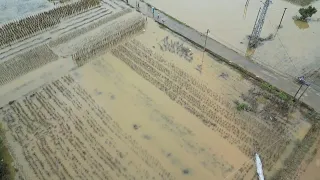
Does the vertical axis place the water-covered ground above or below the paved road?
above

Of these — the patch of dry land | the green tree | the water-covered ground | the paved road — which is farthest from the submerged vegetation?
the green tree

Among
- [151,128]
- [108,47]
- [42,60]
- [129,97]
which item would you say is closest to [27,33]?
[42,60]

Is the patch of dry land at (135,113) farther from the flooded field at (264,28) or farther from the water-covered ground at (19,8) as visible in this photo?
the water-covered ground at (19,8)

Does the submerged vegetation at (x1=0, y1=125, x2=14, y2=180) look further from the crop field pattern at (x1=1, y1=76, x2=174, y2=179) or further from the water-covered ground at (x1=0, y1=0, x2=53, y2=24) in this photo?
the water-covered ground at (x1=0, y1=0, x2=53, y2=24)

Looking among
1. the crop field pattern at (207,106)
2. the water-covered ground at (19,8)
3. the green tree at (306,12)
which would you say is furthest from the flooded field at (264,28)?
the water-covered ground at (19,8)

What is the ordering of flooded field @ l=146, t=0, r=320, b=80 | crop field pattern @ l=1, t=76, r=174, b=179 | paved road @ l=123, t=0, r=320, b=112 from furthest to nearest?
flooded field @ l=146, t=0, r=320, b=80, paved road @ l=123, t=0, r=320, b=112, crop field pattern @ l=1, t=76, r=174, b=179

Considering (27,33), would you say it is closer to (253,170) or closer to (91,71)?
(91,71)
